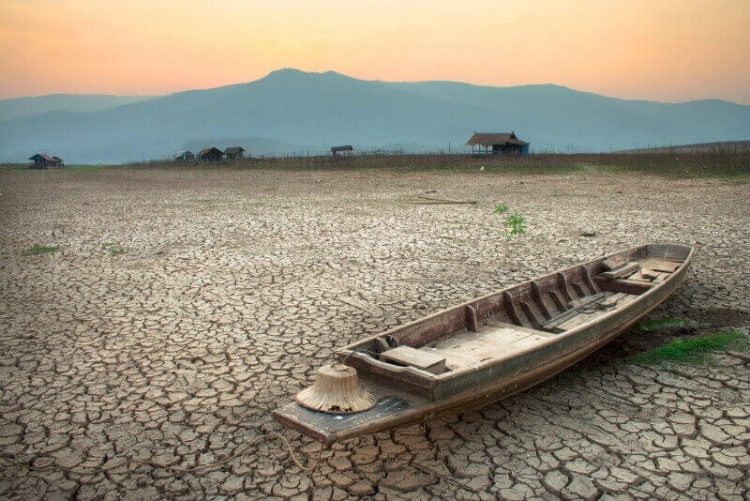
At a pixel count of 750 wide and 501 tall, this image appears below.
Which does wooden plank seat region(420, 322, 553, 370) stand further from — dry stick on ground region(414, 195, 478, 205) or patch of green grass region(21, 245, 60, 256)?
dry stick on ground region(414, 195, 478, 205)

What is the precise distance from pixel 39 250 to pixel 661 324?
1210cm

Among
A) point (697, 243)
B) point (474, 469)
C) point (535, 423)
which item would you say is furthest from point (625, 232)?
point (474, 469)

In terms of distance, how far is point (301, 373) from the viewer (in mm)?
5801

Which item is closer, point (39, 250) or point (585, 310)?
point (585, 310)

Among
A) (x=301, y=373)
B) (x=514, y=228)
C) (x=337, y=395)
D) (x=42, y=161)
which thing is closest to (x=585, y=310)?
(x=301, y=373)

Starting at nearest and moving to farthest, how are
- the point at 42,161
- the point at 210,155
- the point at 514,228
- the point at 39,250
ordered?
the point at 39,250 < the point at 514,228 < the point at 42,161 < the point at 210,155

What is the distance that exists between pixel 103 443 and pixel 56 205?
19856mm

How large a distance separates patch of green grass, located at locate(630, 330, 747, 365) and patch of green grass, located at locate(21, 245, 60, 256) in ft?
38.1

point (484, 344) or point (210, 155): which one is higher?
point (210, 155)

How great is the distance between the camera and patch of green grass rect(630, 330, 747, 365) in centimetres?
595

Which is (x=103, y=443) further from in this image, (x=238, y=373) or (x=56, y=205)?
(x=56, y=205)

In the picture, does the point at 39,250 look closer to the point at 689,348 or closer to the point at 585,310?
the point at 585,310

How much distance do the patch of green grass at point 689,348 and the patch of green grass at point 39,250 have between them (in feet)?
38.1

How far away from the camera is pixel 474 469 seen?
4070 mm
